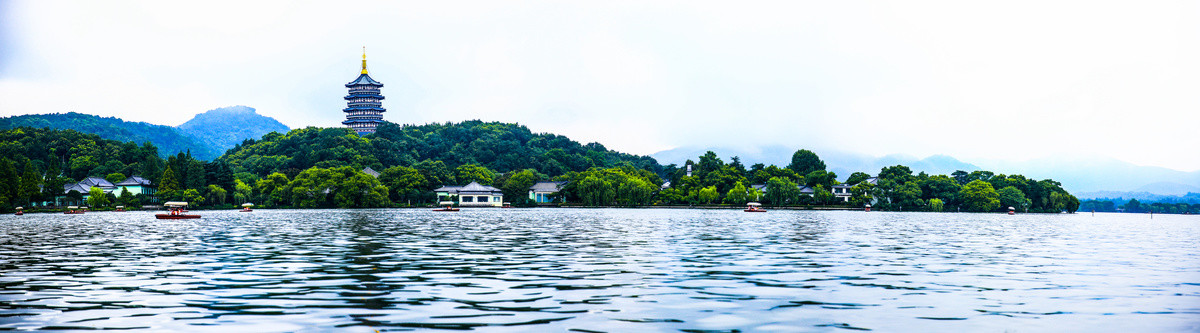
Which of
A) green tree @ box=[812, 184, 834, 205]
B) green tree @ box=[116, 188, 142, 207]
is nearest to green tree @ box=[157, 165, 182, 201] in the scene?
green tree @ box=[116, 188, 142, 207]

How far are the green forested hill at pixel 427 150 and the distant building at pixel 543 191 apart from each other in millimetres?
23047

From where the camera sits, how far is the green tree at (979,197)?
97125mm

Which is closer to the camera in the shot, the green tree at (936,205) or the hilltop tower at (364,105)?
the green tree at (936,205)

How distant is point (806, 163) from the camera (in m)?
124

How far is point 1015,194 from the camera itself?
324ft

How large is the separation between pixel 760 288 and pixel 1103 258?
1411cm

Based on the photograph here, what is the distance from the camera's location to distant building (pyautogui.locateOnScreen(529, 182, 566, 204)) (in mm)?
115562

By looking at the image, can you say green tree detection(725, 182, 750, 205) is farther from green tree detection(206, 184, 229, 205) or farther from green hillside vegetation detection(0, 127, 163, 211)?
green hillside vegetation detection(0, 127, 163, 211)

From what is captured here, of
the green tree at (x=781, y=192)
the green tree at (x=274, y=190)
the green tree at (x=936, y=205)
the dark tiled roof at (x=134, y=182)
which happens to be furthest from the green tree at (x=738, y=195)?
the dark tiled roof at (x=134, y=182)

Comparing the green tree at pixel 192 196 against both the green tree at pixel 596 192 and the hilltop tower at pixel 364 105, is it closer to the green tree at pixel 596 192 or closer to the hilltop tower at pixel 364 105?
the green tree at pixel 596 192

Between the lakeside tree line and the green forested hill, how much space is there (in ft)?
1.40

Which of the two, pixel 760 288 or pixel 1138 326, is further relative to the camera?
pixel 760 288

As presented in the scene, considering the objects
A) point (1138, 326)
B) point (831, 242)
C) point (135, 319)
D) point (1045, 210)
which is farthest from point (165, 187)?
point (1045, 210)

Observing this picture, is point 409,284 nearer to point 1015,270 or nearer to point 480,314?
point 480,314
